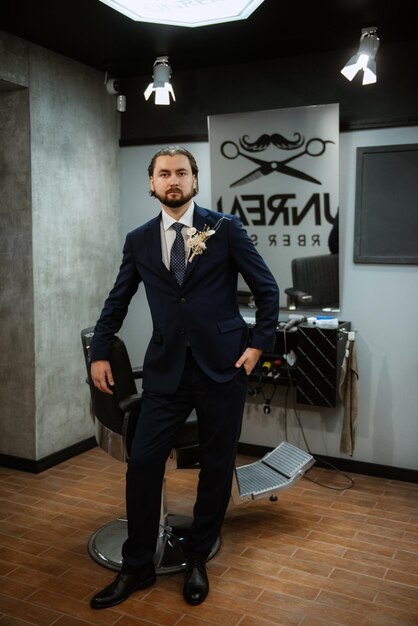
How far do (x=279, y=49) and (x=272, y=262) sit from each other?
1.54 metres

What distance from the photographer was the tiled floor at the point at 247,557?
9.45 feet

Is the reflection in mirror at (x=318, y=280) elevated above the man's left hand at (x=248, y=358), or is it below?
above

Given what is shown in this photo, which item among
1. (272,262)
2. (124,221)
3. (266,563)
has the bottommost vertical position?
(266,563)

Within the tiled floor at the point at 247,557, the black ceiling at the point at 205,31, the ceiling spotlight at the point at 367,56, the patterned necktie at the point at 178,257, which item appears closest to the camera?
the tiled floor at the point at 247,557

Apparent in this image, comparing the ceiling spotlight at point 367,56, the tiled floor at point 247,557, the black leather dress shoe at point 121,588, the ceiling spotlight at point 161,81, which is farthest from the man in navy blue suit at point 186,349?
→ the ceiling spotlight at point 161,81

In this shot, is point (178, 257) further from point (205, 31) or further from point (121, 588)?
point (205, 31)

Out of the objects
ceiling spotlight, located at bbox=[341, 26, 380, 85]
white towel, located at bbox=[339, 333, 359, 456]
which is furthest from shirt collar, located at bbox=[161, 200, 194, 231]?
white towel, located at bbox=[339, 333, 359, 456]

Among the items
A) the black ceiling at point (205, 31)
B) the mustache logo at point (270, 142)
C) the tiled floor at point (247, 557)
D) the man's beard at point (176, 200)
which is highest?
the black ceiling at point (205, 31)

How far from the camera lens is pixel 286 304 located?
4848 mm

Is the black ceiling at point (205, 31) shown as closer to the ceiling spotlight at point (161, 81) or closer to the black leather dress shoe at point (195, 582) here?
the ceiling spotlight at point (161, 81)

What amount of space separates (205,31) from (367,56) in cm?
106

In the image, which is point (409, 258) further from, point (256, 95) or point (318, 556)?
point (318, 556)

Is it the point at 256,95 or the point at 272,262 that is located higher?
the point at 256,95

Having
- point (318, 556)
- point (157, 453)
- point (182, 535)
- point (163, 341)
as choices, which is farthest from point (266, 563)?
point (163, 341)
